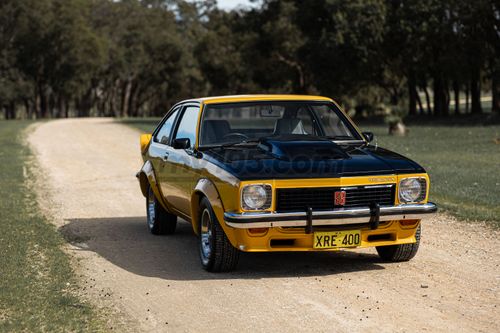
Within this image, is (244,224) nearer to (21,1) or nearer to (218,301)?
(218,301)

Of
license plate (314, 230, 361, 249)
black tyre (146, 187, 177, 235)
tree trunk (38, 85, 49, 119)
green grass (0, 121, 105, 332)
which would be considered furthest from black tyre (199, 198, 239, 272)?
tree trunk (38, 85, 49, 119)

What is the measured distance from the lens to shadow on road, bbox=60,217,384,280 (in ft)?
25.1

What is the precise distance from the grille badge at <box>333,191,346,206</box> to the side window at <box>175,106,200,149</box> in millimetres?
1976

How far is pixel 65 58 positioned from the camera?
218 ft

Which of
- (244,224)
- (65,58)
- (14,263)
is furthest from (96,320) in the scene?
(65,58)

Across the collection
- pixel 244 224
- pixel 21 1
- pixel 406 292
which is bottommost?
pixel 406 292

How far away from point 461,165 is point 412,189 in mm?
11925

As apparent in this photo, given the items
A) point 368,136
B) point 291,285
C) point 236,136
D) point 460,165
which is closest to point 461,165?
point 460,165

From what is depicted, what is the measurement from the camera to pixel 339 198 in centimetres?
714

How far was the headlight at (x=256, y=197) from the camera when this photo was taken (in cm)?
704

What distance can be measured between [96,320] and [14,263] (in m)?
2.44

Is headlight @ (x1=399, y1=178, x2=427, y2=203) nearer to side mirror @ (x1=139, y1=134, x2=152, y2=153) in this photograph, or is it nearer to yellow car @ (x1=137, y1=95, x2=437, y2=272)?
yellow car @ (x1=137, y1=95, x2=437, y2=272)

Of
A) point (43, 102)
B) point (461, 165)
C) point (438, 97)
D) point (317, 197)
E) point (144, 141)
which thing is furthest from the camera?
point (43, 102)

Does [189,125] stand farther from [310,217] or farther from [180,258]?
[310,217]
